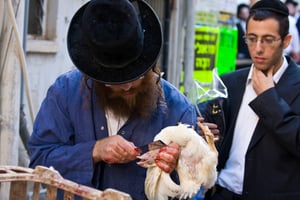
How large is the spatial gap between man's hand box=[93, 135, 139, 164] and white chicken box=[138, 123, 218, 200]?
5 cm

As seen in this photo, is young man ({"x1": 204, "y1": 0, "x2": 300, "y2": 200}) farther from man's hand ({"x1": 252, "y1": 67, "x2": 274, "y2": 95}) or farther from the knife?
the knife

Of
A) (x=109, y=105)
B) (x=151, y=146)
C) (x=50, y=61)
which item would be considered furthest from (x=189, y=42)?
(x=151, y=146)

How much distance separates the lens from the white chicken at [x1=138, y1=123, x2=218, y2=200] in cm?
253

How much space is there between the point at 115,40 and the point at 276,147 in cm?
138

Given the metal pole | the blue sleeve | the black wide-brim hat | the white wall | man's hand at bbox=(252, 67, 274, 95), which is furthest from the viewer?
the metal pole

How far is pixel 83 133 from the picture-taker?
2.79 meters

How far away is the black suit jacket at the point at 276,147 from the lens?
3.39 meters

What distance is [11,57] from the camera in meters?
4.10

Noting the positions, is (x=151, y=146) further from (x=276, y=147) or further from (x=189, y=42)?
(x=189, y=42)

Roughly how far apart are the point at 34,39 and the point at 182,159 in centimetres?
315

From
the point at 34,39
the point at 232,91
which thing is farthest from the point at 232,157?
the point at 34,39

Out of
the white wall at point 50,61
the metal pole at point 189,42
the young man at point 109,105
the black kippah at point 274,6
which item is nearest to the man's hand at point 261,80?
the black kippah at point 274,6

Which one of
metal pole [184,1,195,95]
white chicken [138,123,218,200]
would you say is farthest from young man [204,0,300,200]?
metal pole [184,1,195,95]

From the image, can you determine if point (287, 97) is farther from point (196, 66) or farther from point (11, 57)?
point (196, 66)
